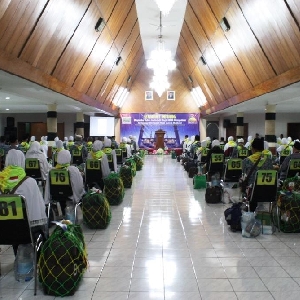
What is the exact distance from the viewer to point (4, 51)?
29.7 feet

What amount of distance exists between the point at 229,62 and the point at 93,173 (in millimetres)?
8970

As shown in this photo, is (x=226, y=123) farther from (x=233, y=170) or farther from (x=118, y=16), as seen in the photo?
(x=233, y=170)

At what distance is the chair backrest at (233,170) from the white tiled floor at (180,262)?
6.28 ft

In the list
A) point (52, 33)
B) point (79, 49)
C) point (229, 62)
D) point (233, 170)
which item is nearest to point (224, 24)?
point (229, 62)

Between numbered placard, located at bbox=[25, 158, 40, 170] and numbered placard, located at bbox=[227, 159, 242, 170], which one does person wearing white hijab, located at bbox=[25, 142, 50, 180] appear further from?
numbered placard, located at bbox=[227, 159, 242, 170]

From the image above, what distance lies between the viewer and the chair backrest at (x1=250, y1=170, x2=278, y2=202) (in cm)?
743

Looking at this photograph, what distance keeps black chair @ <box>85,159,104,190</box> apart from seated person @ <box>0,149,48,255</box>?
4.75 metres

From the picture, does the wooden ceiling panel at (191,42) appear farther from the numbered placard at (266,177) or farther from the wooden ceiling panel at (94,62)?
the numbered placard at (266,177)

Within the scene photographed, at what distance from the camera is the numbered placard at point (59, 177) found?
24.8 feet

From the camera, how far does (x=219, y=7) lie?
13.4 metres

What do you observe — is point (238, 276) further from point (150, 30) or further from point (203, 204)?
point (150, 30)

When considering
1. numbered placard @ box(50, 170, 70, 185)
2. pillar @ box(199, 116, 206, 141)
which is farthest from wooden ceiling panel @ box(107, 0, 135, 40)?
pillar @ box(199, 116, 206, 141)

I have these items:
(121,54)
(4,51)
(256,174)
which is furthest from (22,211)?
(121,54)

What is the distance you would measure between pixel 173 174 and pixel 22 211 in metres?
14.0
